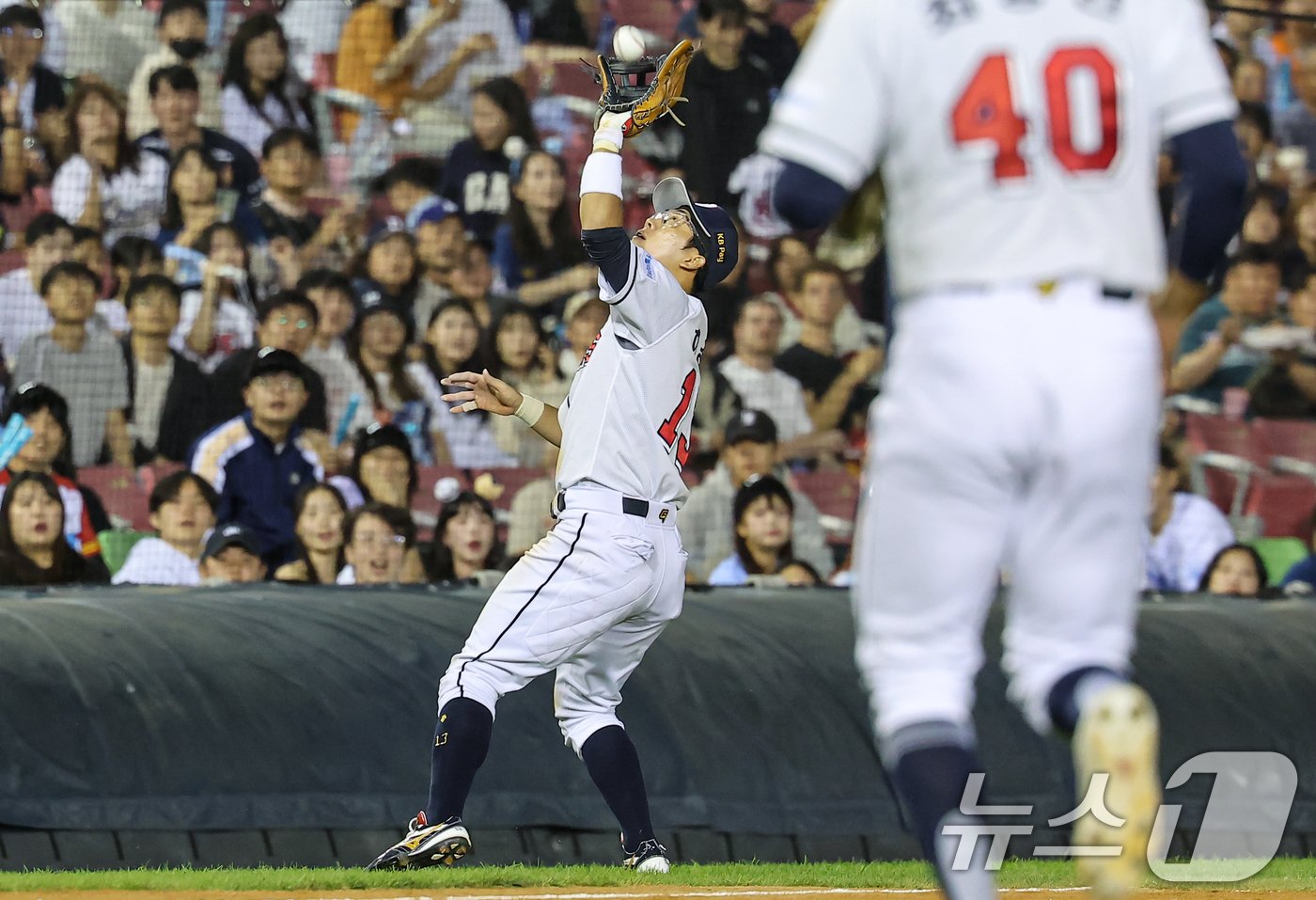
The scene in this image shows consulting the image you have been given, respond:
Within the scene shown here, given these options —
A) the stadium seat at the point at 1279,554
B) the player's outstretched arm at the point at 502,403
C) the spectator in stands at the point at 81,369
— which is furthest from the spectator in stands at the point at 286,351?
the stadium seat at the point at 1279,554

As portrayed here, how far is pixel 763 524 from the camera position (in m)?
7.08

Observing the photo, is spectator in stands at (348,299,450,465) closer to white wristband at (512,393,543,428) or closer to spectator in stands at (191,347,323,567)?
spectator in stands at (191,347,323,567)

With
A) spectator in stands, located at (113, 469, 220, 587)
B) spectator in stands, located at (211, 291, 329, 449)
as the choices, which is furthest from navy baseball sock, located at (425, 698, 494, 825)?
spectator in stands, located at (211, 291, 329, 449)

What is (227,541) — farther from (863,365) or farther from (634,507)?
(863,365)

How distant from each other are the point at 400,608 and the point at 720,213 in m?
1.76

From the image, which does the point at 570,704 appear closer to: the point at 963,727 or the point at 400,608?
the point at 400,608

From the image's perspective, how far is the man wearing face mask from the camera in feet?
28.1

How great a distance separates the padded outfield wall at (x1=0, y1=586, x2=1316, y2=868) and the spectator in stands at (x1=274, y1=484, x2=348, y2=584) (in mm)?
890

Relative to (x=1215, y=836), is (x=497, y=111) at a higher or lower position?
higher

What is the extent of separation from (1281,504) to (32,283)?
19.0 feet

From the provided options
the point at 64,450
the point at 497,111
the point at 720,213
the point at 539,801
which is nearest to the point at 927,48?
the point at 720,213

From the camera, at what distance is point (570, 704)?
4824 mm

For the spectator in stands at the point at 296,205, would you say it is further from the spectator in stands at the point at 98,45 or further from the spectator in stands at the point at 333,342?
the spectator in stands at the point at 98,45

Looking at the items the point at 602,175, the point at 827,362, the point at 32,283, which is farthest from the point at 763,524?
the point at 32,283
